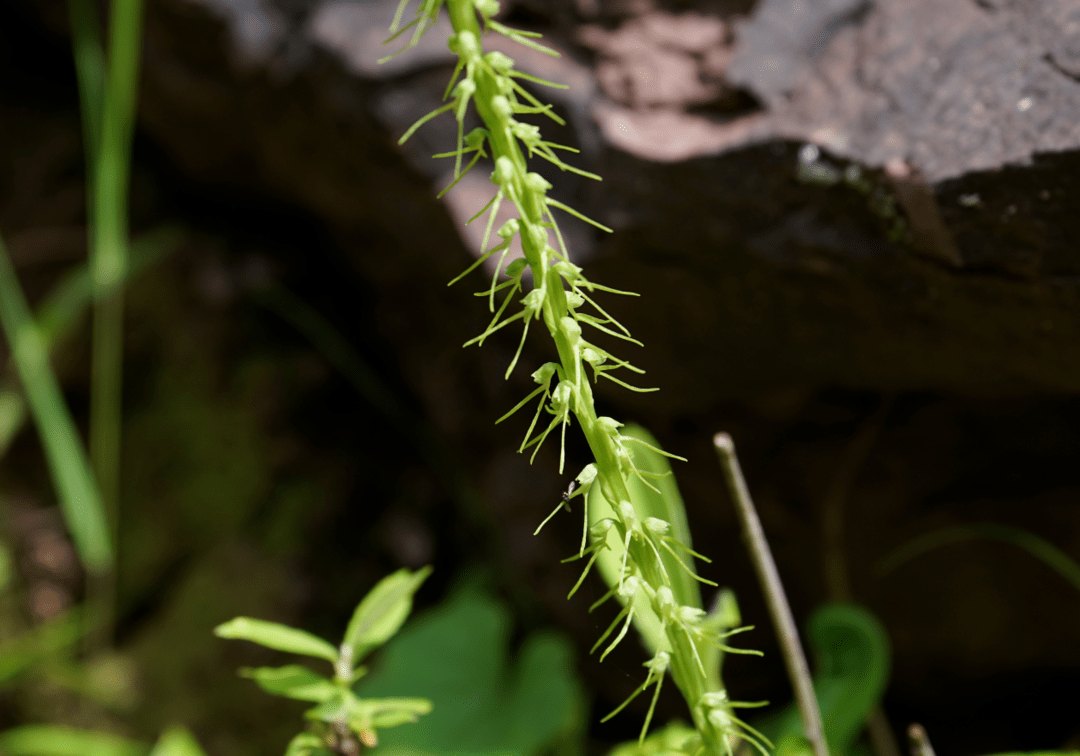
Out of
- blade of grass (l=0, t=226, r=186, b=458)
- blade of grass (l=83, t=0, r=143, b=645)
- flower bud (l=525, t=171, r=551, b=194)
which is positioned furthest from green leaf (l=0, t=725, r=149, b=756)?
flower bud (l=525, t=171, r=551, b=194)

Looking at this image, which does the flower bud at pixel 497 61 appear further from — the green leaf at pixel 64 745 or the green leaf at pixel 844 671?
the green leaf at pixel 64 745

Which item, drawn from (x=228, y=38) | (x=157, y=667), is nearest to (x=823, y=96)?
(x=228, y=38)

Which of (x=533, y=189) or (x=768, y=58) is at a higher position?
(x=768, y=58)

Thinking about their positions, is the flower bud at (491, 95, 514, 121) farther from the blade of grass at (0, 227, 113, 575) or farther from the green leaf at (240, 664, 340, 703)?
the blade of grass at (0, 227, 113, 575)

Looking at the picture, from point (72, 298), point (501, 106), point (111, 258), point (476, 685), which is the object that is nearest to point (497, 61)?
point (501, 106)

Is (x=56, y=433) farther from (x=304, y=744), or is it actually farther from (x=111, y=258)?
(x=304, y=744)

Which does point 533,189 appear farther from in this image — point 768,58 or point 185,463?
point 185,463
